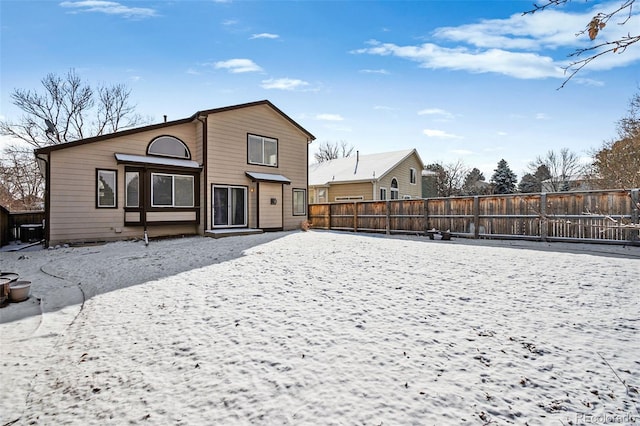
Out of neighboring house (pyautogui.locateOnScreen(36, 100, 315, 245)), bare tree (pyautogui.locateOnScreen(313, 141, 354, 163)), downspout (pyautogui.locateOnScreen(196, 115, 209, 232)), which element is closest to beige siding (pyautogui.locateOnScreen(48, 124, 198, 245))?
neighboring house (pyautogui.locateOnScreen(36, 100, 315, 245))

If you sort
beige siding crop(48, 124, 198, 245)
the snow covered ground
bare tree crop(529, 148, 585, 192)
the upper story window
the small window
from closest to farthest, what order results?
the snow covered ground
beige siding crop(48, 124, 198, 245)
the upper story window
the small window
bare tree crop(529, 148, 585, 192)

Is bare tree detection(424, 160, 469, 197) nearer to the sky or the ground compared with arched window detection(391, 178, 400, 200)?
nearer to the sky

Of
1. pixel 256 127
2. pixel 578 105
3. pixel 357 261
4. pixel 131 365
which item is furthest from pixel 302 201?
pixel 131 365

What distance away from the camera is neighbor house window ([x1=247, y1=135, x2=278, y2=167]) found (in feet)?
48.3

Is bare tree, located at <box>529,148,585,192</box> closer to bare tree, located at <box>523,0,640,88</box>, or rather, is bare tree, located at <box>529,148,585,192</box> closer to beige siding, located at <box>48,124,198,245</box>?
beige siding, located at <box>48,124,198,245</box>

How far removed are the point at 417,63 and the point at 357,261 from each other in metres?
7.89

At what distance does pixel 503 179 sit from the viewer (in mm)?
34969

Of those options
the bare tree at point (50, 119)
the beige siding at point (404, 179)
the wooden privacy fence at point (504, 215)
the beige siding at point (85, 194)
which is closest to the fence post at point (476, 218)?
the wooden privacy fence at point (504, 215)

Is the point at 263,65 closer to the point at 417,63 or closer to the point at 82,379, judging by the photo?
the point at 417,63

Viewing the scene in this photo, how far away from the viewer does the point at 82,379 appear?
8.90 ft

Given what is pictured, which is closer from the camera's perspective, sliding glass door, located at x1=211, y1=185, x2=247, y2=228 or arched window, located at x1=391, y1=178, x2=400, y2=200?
sliding glass door, located at x1=211, y1=185, x2=247, y2=228

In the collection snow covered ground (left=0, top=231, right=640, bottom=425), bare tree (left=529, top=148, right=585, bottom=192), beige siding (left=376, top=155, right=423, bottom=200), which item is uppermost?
bare tree (left=529, top=148, right=585, bottom=192)

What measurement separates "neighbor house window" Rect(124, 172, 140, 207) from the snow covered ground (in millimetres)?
5730

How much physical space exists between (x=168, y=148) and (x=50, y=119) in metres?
18.3
